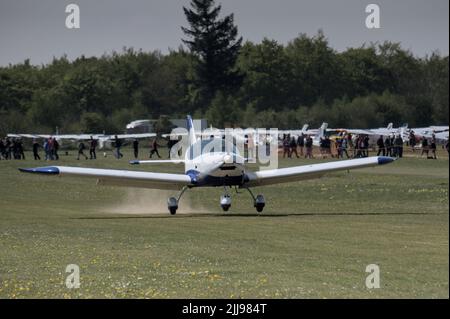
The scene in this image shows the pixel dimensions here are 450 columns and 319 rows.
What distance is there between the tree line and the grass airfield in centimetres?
4489

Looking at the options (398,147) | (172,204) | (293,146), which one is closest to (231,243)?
(172,204)

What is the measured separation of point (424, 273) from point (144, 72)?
9057cm

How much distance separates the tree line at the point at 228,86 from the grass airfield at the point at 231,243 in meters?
44.9

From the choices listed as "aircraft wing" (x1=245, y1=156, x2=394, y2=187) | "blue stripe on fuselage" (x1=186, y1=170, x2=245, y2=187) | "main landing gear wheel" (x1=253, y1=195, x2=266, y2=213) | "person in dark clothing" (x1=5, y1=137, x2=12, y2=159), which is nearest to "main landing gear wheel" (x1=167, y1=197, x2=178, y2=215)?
"blue stripe on fuselage" (x1=186, y1=170, x2=245, y2=187)

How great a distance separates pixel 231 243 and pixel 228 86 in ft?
252

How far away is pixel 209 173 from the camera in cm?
2961

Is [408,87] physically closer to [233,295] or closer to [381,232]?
[381,232]

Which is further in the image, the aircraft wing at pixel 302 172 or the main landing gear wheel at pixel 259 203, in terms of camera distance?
the aircraft wing at pixel 302 172

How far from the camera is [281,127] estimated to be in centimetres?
9506

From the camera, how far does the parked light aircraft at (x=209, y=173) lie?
96.5ft

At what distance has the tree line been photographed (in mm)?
89812

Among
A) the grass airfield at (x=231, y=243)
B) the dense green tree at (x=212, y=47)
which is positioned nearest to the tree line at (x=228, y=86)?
the dense green tree at (x=212, y=47)

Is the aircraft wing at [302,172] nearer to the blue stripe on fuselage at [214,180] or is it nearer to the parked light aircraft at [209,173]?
the parked light aircraft at [209,173]
